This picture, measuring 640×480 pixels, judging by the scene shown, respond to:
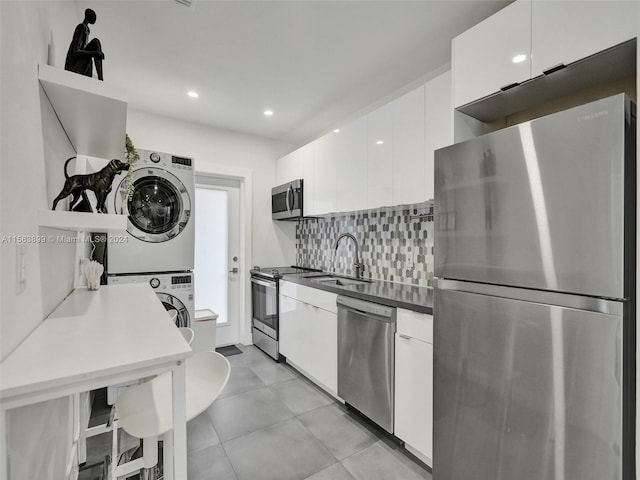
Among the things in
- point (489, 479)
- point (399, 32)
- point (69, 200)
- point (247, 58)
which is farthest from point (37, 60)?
point (489, 479)

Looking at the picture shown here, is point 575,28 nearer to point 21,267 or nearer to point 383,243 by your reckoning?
point 383,243

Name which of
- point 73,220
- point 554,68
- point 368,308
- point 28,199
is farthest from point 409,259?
point 28,199

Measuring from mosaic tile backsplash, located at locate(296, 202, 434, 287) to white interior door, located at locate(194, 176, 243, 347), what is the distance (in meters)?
0.99

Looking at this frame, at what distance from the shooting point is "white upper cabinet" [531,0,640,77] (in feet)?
3.58

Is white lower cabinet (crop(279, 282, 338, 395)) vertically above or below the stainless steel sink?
below

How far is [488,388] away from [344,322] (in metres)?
1.12

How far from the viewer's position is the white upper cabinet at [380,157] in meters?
2.23

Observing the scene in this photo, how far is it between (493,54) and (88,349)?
6.59 feet

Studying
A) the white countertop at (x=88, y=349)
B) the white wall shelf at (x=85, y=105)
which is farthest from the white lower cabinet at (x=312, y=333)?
the white wall shelf at (x=85, y=105)

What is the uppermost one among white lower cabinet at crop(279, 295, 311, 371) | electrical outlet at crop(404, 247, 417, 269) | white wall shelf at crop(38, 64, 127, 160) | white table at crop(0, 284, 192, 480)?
white wall shelf at crop(38, 64, 127, 160)

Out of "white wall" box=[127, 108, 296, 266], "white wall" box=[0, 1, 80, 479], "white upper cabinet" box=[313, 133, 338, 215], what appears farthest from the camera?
"white wall" box=[127, 108, 296, 266]

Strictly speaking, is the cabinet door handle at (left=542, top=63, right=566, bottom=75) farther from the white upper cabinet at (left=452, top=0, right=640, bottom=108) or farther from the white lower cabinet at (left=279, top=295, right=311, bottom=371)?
the white lower cabinet at (left=279, top=295, right=311, bottom=371)

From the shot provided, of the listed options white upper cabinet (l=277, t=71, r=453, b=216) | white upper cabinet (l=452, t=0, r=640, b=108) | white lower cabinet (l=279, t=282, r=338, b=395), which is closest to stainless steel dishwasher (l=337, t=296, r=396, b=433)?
white lower cabinet (l=279, t=282, r=338, b=395)

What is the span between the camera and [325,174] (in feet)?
9.62
